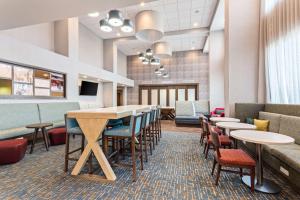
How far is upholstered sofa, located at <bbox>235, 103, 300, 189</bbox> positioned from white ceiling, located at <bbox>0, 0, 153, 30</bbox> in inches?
123

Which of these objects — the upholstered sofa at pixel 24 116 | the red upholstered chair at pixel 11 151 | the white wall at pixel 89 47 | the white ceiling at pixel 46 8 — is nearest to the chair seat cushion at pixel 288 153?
the white ceiling at pixel 46 8

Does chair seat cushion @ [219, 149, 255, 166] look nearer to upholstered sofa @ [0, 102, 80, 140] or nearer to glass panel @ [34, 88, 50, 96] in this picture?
upholstered sofa @ [0, 102, 80, 140]

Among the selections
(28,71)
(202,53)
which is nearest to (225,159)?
(28,71)

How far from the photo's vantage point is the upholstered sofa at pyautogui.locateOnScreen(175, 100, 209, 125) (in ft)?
23.2

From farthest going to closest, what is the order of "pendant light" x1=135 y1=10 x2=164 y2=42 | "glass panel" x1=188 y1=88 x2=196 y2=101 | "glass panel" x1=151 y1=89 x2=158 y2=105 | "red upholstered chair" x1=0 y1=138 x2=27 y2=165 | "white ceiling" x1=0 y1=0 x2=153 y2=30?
1. "glass panel" x1=151 y1=89 x2=158 y2=105
2. "glass panel" x1=188 y1=88 x2=196 y2=101
3. "pendant light" x1=135 y1=10 x2=164 y2=42
4. "red upholstered chair" x1=0 y1=138 x2=27 y2=165
5. "white ceiling" x1=0 y1=0 x2=153 y2=30

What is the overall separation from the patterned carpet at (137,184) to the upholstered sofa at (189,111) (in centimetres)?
413

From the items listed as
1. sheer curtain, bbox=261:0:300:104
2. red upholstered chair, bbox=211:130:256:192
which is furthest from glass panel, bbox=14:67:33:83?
sheer curtain, bbox=261:0:300:104

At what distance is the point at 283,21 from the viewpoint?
320 centimetres

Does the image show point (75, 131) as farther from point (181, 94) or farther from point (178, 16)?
point (181, 94)

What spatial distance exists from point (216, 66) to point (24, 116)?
746 centimetres

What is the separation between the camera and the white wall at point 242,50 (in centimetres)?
413

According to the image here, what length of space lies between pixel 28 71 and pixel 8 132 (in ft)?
5.70

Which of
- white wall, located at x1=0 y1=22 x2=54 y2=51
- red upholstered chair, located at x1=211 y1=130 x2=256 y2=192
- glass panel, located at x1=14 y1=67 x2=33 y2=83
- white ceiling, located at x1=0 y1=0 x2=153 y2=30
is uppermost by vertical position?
white wall, located at x1=0 y1=22 x2=54 y2=51

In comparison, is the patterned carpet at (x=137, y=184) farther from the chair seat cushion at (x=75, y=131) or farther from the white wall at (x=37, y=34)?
the white wall at (x=37, y=34)
